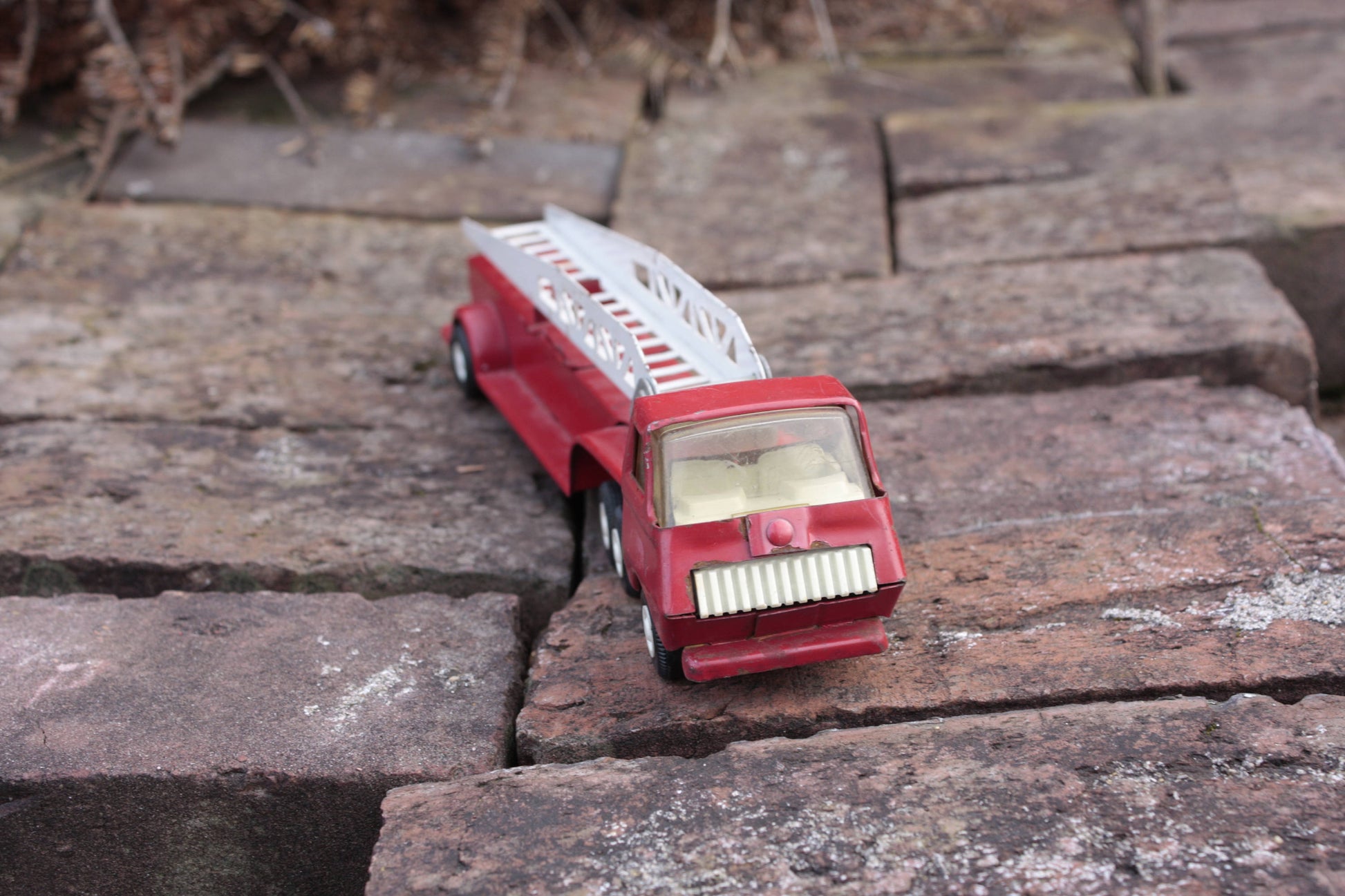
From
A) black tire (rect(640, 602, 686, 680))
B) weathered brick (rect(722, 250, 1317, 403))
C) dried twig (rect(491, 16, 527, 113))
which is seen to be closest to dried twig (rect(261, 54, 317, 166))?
dried twig (rect(491, 16, 527, 113))

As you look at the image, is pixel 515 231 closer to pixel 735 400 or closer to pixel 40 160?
pixel 735 400

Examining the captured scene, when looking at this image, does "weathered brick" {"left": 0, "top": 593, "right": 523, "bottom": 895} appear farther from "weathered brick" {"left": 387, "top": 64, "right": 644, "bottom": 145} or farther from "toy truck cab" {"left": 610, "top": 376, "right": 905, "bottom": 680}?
"weathered brick" {"left": 387, "top": 64, "right": 644, "bottom": 145}

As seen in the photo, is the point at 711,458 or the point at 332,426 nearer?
the point at 711,458

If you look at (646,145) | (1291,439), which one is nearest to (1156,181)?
(1291,439)

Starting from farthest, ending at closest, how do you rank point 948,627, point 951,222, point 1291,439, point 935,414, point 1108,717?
point 951,222, point 935,414, point 1291,439, point 948,627, point 1108,717

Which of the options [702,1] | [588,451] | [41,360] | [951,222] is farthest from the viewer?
[702,1]

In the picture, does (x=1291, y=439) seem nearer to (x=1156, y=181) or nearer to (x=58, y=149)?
(x=1156, y=181)

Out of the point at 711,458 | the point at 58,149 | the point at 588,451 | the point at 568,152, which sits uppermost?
the point at 711,458

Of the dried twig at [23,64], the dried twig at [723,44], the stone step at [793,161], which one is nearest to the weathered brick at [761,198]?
the stone step at [793,161]
